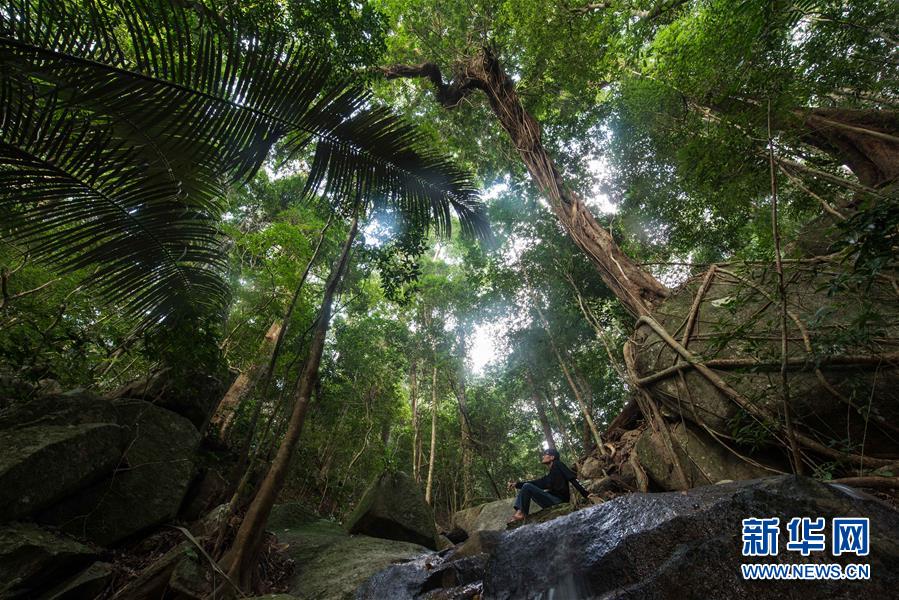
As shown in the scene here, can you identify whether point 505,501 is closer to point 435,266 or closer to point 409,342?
point 409,342

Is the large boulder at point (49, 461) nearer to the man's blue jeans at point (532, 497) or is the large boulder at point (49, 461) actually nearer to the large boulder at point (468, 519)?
the man's blue jeans at point (532, 497)

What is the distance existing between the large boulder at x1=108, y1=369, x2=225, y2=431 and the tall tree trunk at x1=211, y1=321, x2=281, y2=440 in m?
0.98

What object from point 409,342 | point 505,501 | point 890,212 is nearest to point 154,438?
point 890,212

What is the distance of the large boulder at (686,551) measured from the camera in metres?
1.28

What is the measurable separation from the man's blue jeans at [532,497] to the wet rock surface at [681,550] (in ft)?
8.99

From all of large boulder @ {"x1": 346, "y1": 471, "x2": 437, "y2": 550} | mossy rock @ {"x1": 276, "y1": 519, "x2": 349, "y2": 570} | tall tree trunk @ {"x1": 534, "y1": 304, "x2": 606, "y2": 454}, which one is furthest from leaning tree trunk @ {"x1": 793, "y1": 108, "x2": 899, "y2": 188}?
mossy rock @ {"x1": 276, "y1": 519, "x2": 349, "y2": 570}

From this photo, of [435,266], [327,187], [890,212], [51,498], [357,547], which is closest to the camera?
[890,212]

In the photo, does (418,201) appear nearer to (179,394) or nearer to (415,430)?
(179,394)

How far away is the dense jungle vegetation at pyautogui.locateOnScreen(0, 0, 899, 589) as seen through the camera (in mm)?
1889

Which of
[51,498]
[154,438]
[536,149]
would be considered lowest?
[51,498]

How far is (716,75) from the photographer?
158 inches

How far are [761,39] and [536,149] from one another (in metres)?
3.42

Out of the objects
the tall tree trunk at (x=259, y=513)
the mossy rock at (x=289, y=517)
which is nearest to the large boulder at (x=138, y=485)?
the tall tree trunk at (x=259, y=513)

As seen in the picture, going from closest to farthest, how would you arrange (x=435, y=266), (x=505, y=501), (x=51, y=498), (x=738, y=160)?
(x=51, y=498) → (x=738, y=160) → (x=505, y=501) → (x=435, y=266)
